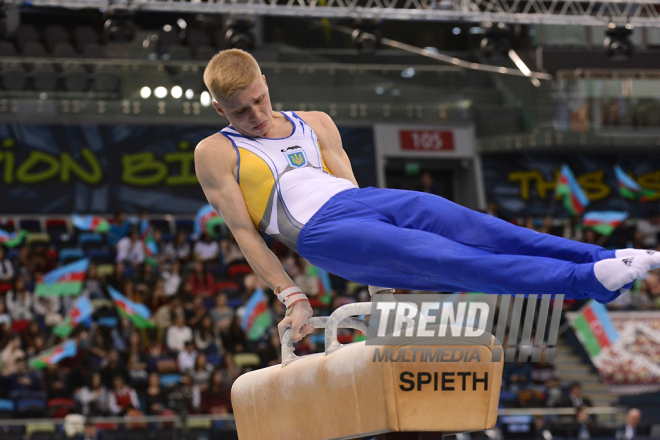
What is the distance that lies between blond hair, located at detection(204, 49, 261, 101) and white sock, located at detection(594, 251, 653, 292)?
4.61 ft

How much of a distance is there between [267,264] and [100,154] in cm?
1226

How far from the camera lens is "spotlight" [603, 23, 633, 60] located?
10.9m

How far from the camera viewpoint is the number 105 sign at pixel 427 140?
15.9 meters

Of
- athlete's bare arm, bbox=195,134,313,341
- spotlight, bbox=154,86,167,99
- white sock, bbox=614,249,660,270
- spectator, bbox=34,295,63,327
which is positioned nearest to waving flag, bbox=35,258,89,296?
spectator, bbox=34,295,63,327

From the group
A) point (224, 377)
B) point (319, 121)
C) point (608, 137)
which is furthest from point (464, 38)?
point (319, 121)

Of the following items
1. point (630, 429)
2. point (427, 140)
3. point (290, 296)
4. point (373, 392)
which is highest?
point (290, 296)

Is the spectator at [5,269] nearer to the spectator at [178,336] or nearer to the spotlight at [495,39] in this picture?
the spectator at [178,336]

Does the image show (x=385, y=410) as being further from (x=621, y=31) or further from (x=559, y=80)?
(x=559, y=80)

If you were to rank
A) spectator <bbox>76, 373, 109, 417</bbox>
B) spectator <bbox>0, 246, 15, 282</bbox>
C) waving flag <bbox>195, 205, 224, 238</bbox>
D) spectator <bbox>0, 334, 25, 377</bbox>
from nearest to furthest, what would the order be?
spectator <bbox>76, 373, 109, 417</bbox>, spectator <bbox>0, 334, 25, 377</bbox>, spectator <bbox>0, 246, 15, 282</bbox>, waving flag <bbox>195, 205, 224, 238</bbox>

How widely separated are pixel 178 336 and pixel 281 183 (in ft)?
25.4

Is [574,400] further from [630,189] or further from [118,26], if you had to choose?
[118,26]

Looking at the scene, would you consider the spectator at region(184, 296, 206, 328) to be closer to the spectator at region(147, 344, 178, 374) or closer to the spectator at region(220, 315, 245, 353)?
the spectator at region(220, 315, 245, 353)

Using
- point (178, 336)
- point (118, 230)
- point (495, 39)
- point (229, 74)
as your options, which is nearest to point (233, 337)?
point (178, 336)

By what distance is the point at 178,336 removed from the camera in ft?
34.2
